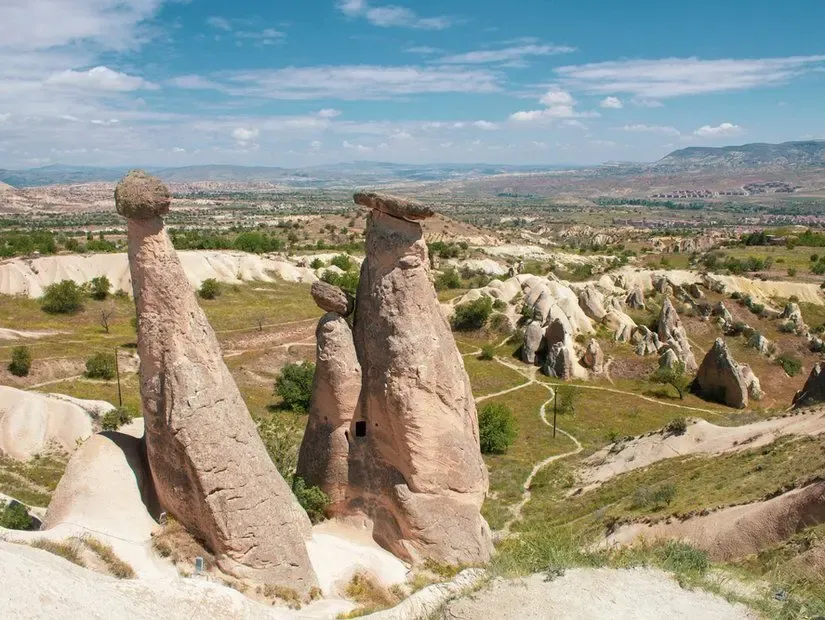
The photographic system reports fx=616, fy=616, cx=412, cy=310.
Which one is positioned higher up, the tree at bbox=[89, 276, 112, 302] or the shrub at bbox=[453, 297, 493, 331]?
the tree at bbox=[89, 276, 112, 302]

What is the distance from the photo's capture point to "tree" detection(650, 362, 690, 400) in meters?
49.2

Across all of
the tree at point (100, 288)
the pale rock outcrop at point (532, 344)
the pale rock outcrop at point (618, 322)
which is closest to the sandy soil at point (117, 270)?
the tree at point (100, 288)

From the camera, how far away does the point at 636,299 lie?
6694cm

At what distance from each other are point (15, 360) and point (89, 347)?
778 centimetres

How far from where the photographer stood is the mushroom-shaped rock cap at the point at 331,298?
16.3 metres

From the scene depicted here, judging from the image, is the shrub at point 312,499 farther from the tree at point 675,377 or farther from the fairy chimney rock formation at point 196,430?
the tree at point 675,377

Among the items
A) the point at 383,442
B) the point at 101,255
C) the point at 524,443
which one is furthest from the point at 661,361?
the point at 101,255

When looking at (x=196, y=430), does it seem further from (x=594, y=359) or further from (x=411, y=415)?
(x=594, y=359)

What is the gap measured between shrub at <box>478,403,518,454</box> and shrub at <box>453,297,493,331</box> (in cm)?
2661

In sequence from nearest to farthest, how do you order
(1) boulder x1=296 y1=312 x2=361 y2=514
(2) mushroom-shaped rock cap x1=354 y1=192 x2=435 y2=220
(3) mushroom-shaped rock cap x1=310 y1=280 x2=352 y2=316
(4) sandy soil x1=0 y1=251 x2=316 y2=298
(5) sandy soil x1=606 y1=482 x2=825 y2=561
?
(5) sandy soil x1=606 y1=482 x2=825 y2=561 < (2) mushroom-shaped rock cap x1=354 y1=192 x2=435 y2=220 < (1) boulder x1=296 y1=312 x2=361 y2=514 < (3) mushroom-shaped rock cap x1=310 y1=280 x2=352 y2=316 < (4) sandy soil x1=0 y1=251 x2=316 y2=298

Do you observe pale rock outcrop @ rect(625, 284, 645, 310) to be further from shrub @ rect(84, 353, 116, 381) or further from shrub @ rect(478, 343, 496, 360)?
shrub @ rect(84, 353, 116, 381)

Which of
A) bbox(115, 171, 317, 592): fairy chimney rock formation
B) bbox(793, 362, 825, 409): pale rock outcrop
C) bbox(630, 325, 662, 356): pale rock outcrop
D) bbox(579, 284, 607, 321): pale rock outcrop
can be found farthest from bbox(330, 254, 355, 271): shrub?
bbox(115, 171, 317, 592): fairy chimney rock formation

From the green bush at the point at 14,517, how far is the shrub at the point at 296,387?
25858mm

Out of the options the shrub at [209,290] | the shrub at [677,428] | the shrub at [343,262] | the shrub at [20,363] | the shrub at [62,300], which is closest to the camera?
the shrub at [677,428]
